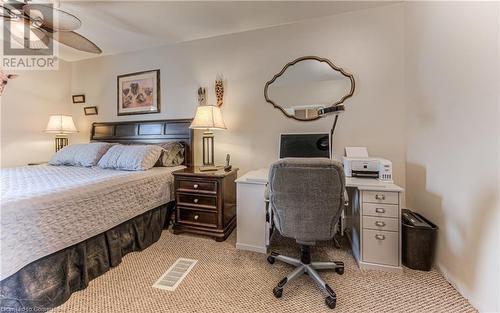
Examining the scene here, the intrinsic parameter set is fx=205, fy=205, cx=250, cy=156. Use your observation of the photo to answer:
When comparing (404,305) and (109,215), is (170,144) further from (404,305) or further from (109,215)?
(404,305)

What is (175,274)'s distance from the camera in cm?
161

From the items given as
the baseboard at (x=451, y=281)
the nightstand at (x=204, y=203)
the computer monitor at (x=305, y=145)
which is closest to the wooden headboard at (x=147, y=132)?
the nightstand at (x=204, y=203)

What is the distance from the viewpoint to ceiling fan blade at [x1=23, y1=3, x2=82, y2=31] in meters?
1.44

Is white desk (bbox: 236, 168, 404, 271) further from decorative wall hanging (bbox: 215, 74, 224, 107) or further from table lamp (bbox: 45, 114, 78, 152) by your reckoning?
table lamp (bbox: 45, 114, 78, 152)

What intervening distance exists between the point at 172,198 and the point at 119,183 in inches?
28.3

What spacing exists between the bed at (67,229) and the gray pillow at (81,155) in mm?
458

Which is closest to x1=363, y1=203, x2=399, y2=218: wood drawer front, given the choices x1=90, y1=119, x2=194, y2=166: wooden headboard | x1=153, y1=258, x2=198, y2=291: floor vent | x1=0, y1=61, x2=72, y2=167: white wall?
x1=153, y1=258, x2=198, y2=291: floor vent

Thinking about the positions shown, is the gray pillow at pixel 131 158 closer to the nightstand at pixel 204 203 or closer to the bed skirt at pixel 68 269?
the nightstand at pixel 204 203

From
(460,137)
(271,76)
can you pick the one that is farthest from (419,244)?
(271,76)

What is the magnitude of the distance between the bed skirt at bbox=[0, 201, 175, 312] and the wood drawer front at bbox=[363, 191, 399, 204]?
2082mm

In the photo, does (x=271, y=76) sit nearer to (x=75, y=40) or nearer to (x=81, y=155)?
(x=75, y=40)

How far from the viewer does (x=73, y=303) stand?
1.32 meters

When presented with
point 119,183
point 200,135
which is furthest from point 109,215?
point 200,135

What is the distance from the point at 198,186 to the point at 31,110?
3.01m
